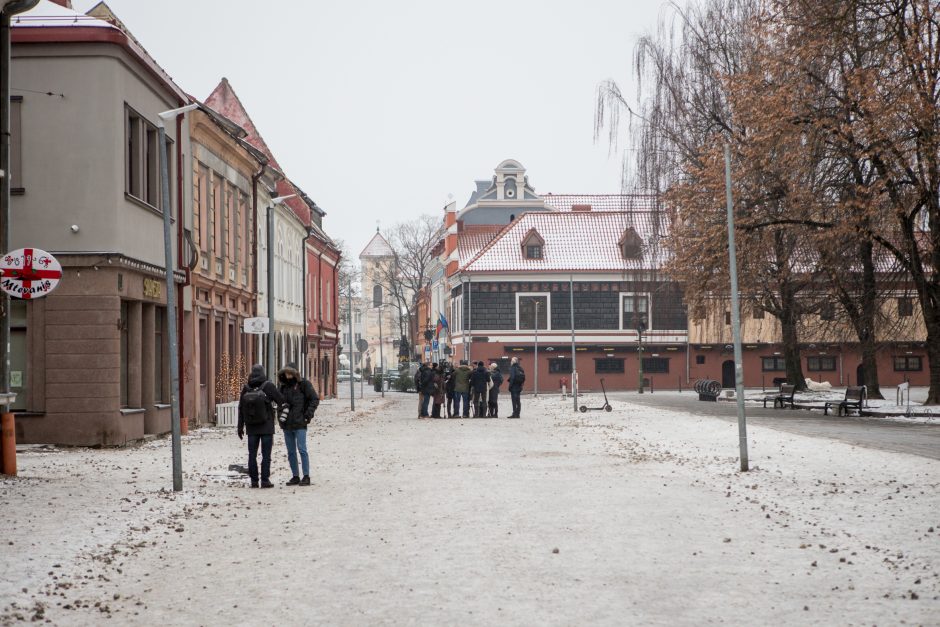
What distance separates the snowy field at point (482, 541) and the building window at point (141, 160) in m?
6.68

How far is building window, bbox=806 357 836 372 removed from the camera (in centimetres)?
7712

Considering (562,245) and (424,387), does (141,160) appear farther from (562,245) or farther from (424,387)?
(562,245)

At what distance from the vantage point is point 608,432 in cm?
3034

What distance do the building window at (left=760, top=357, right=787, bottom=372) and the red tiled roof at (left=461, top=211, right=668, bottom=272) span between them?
10457 mm

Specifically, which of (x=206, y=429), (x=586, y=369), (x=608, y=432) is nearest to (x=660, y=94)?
(x=608, y=432)

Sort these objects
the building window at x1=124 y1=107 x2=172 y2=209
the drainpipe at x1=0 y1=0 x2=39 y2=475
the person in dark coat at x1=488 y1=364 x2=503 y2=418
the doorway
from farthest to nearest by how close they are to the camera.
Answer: the doorway → the person in dark coat at x1=488 y1=364 x2=503 y2=418 → the building window at x1=124 y1=107 x2=172 y2=209 → the drainpipe at x1=0 y1=0 x2=39 y2=475

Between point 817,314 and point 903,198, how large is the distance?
31.1 feet

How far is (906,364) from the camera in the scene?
76500 mm

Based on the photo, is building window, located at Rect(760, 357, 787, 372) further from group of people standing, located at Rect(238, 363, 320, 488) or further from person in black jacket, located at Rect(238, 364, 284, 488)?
person in black jacket, located at Rect(238, 364, 284, 488)

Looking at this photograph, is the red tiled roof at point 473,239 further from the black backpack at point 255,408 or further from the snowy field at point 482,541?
the black backpack at point 255,408

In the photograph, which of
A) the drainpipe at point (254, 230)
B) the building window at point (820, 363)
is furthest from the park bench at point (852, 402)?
the building window at point (820, 363)

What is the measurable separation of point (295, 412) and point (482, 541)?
7.04m

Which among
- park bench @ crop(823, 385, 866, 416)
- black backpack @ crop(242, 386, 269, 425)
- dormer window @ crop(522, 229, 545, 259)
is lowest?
park bench @ crop(823, 385, 866, 416)

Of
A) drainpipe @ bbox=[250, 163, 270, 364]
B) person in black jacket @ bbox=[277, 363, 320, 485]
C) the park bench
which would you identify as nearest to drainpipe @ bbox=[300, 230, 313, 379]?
drainpipe @ bbox=[250, 163, 270, 364]
